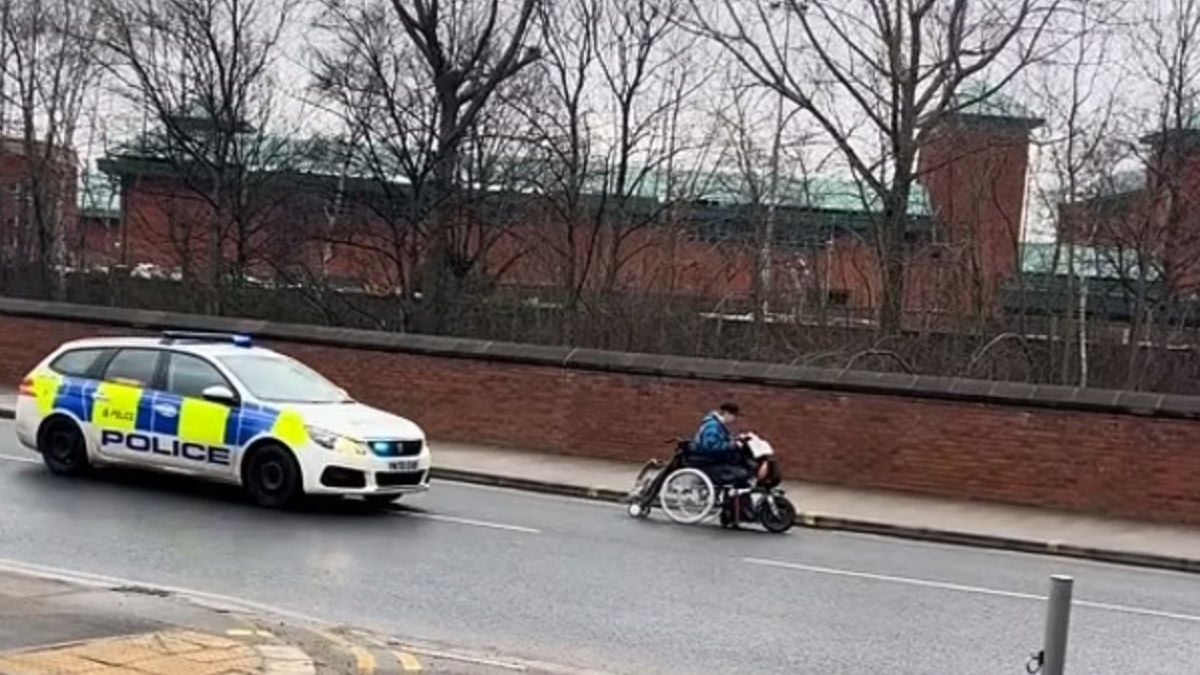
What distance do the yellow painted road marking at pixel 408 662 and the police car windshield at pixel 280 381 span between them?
6605mm

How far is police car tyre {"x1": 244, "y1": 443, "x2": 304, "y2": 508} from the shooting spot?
45.4ft

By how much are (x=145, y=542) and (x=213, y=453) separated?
2736 mm

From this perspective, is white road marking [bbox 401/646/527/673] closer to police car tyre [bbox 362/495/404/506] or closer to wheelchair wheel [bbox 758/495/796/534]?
police car tyre [bbox 362/495/404/506]

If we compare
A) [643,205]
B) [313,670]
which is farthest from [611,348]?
[313,670]

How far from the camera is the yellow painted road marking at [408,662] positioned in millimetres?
7582

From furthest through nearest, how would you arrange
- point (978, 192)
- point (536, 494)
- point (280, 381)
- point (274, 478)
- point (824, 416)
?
→ point (978, 192)
point (824, 416)
point (536, 494)
point (280, 381)
point (274, 478)

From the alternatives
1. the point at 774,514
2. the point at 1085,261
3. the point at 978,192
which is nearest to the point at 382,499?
the point at 774,514

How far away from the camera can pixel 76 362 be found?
15.6 metres

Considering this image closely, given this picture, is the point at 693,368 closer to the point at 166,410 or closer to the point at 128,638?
the point at 166,410

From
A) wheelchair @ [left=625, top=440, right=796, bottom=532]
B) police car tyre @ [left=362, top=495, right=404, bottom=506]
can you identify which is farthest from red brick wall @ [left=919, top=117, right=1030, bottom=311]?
police car tyre @ [left=362, top=495, right=404, bottom=506]

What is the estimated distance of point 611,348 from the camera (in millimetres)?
25375

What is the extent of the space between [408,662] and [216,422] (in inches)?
278

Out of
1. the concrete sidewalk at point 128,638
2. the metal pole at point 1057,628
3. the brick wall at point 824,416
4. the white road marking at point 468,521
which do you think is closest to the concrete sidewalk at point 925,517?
the brick wall at point 824,416

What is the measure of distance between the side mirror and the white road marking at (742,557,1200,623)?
5.15 metres
